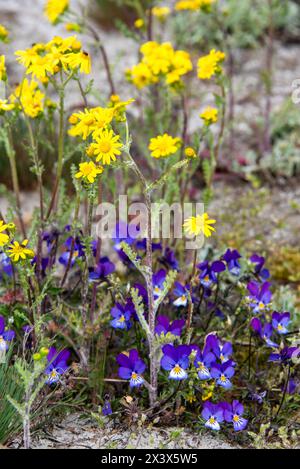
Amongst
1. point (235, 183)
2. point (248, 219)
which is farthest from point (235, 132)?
point (248, 219)

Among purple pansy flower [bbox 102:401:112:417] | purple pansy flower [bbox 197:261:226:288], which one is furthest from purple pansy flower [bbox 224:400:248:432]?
purple pansy flower [bbox 197:261:226:288]

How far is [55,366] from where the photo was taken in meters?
2.46

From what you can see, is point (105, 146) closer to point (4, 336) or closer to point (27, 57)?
point (27, 57)

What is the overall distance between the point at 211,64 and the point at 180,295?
3.38ft

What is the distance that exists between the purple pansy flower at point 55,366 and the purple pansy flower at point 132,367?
0.21 m

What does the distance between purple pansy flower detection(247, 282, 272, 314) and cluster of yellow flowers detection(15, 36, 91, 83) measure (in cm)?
108

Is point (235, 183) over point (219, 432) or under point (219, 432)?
over

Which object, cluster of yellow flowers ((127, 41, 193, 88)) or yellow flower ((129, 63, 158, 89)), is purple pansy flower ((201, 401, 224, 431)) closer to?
cluster of yellow flowers ((127, 41, 193, 88))

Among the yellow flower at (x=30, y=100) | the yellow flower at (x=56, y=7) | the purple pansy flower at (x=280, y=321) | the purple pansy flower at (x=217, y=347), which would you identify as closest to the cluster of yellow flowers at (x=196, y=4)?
the yellow flower at (x=56, y=7)

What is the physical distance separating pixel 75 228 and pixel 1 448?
2.81ft

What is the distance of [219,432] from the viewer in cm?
244

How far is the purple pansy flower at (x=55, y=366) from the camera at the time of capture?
95.4 inches

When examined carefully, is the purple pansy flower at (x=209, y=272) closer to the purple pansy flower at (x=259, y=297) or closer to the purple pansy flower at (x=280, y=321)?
the purple pansy flower at (x=259, y=297)
